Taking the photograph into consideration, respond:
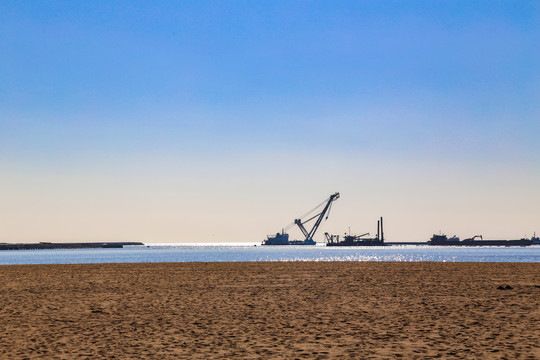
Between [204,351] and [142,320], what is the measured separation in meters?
4.83

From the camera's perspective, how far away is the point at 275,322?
1381 centimetres

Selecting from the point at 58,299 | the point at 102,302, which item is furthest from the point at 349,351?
the point at 58,299

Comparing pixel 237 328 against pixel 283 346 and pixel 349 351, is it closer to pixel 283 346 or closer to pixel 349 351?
pixel 283 346

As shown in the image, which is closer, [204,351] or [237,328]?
[204,351]

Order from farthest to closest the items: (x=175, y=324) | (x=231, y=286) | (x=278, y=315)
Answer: (x=231, y=286) → (x=278, y=315) → (x=175, y=324)

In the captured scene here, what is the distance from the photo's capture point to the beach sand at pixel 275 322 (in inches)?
403

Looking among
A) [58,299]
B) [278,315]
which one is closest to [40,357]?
[278,315]

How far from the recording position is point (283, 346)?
10.7 m

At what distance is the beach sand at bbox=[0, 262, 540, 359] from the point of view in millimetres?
10227

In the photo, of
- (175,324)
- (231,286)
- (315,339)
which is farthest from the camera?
(231,286)

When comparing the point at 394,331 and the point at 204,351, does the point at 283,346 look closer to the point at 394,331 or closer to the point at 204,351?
the point at 204,351

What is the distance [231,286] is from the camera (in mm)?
24625

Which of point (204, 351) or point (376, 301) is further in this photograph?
point (376, 301)

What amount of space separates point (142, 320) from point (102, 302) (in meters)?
4.96
